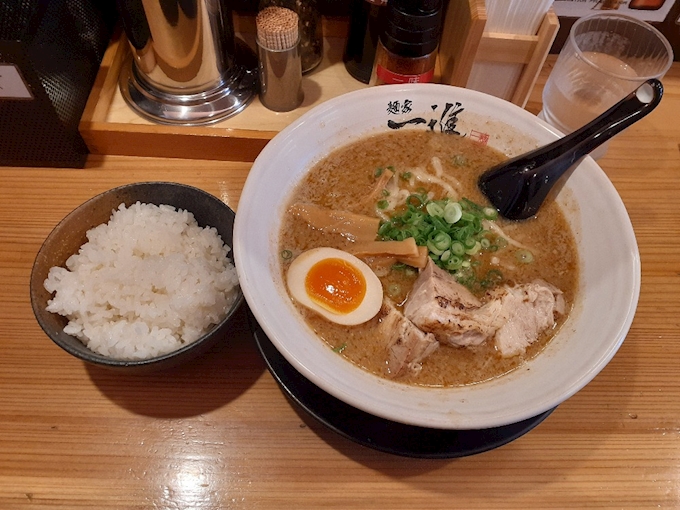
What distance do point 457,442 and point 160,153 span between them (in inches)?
53.9

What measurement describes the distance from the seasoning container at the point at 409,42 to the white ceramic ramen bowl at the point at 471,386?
0.53 ft

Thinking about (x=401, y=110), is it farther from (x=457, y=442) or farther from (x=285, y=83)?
(x=457, y=442)

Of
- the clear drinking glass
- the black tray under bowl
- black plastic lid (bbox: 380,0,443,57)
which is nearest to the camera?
the black tray under bowl

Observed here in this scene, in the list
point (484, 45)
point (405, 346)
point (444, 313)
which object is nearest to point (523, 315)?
point (444, 313)

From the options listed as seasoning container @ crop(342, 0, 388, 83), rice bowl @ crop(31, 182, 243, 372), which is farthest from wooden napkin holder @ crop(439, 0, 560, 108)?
rice bowl @ crop(31, 182, 243, 372)

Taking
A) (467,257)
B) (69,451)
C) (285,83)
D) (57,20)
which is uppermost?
(57,20)

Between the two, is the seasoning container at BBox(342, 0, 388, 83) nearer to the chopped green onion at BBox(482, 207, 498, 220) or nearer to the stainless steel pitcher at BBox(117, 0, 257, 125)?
the stainless steel pitcher at BBox(117, 0, 257, 125)

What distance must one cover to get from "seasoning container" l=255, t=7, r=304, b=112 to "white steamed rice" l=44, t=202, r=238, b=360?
574 mm

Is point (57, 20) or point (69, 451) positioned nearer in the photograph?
point (69, 451)

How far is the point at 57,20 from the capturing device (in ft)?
5.23

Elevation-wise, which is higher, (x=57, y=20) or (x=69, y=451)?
(x=57, y=20)

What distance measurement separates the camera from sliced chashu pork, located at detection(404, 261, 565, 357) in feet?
4.22

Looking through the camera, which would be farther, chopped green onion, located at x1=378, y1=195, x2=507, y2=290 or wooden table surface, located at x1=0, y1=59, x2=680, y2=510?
chopped green onion, located at x1=378, y1=195, x2=507, y2=290

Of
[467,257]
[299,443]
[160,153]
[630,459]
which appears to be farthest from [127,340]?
[630,459]
